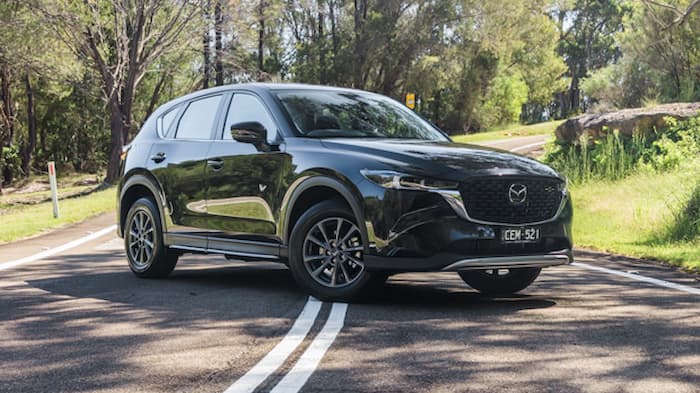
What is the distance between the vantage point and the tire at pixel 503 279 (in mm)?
8516

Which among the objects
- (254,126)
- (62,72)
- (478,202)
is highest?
Result: (62,72)

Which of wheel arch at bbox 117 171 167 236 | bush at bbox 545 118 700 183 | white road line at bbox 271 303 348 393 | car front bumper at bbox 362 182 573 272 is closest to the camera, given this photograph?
white road line at bbox 271 303 348 393

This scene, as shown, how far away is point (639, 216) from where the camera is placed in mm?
15859

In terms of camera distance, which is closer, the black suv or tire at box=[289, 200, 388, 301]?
the black suv

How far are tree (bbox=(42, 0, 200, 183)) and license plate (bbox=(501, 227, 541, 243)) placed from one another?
2575cm

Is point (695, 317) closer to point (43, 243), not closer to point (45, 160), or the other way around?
point (43, 243)

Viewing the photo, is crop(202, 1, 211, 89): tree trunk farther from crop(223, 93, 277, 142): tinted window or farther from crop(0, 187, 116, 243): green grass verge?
crop(223, 93, 277, 142): tinted window

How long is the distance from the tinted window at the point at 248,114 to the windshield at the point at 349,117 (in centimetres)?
20

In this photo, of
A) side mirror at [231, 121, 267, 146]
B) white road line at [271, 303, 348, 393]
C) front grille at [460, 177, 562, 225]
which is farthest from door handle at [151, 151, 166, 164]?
front grille at [460, 177, 562, 225]

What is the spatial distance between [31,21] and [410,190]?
27832 millimetres

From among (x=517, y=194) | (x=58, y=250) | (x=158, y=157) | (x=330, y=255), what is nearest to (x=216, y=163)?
(x=158, y=157)

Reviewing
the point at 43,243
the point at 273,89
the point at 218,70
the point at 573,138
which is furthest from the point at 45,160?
the point at 273,89

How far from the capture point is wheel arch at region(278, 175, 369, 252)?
7133mm

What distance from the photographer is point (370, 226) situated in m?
7.05
